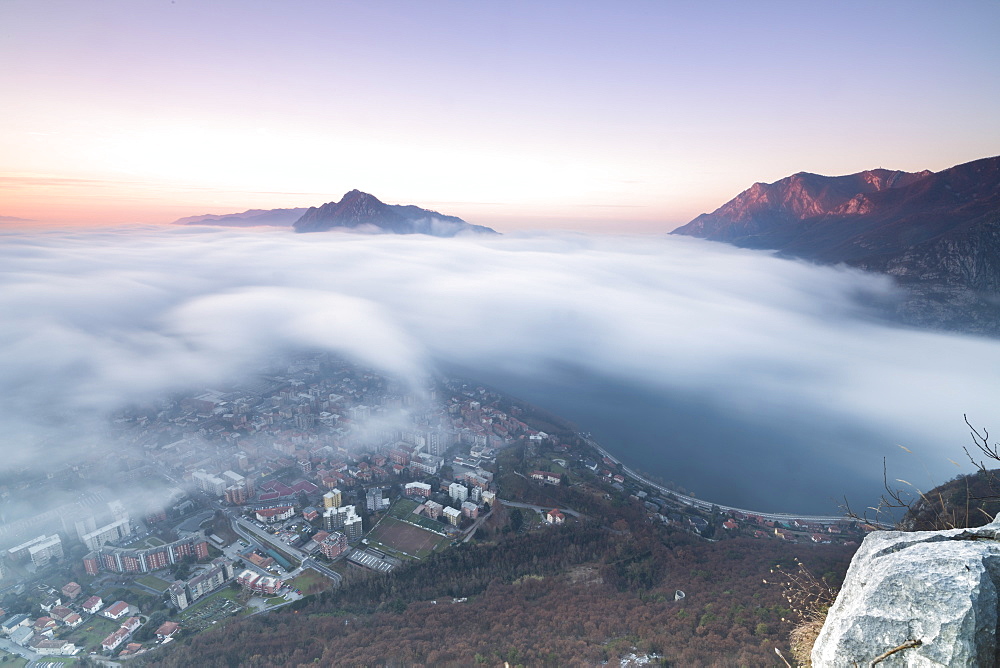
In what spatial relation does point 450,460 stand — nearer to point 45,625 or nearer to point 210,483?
point 210,483

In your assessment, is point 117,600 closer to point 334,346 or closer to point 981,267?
point 334,346

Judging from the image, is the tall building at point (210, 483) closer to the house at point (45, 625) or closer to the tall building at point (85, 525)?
the tall building at point (85, 525)

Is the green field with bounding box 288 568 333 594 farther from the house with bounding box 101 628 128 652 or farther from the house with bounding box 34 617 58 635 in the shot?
the house with bounding box 34 617 58 635

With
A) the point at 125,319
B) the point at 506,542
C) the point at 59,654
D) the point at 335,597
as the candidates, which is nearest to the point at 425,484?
the point at 506,542


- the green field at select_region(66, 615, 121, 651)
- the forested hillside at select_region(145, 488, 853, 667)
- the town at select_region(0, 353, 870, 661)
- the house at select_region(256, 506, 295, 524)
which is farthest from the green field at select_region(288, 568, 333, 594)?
the green field at select_region(66, 615, 121, 651)

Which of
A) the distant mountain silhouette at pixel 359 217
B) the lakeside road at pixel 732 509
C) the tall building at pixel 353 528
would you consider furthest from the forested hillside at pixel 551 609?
the distant mountain silhouette at pixel 359 217
